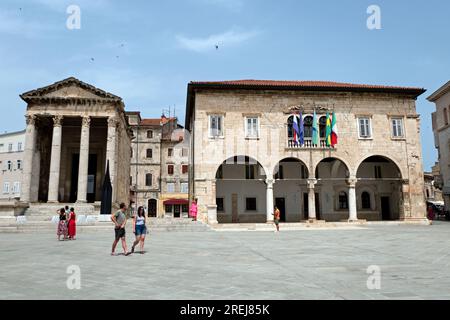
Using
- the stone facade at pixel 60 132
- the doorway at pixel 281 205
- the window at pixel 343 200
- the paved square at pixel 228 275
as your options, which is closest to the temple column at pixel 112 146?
the stone facade at pixel 60 132

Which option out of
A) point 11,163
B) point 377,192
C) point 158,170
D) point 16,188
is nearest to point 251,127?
point 377,192

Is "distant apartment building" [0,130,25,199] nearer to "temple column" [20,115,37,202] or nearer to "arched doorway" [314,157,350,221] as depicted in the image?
"temple column" [20,115,37,202]

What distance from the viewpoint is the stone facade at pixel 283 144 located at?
27.5m

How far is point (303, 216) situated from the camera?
32375 millimetres

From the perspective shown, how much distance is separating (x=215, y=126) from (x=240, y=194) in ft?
23.4

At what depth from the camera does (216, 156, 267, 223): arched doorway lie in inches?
1227

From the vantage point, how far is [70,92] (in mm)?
31016

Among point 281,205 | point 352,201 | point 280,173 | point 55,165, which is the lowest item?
point 281,205

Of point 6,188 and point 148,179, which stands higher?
point 148,179

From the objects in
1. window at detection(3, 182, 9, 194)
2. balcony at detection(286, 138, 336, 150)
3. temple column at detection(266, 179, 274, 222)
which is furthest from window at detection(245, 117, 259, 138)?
window at detection(3, 182, 9, 194)

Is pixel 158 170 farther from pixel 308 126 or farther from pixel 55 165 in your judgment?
pixel 308 126

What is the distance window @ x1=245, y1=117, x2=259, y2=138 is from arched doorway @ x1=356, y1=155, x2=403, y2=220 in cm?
1181

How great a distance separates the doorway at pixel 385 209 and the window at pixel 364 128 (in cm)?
779
